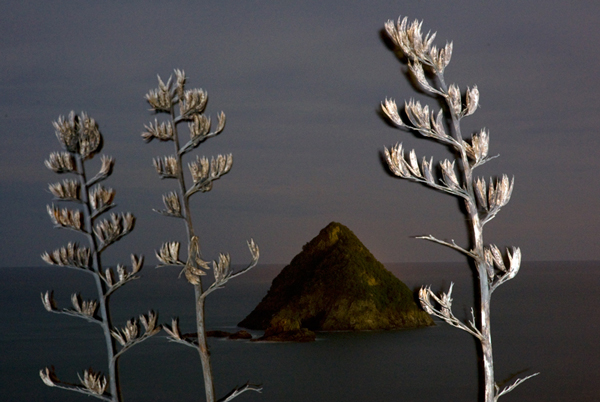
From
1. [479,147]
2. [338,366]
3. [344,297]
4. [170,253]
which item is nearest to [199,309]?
[170,253]

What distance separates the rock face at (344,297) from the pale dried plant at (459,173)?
31834 mm

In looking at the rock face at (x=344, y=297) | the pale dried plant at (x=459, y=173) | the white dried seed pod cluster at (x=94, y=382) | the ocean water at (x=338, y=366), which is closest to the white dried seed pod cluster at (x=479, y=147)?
the pale dried plant at (x=459, y=173)

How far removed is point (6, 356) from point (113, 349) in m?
49.3

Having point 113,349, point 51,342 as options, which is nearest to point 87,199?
point 113,349

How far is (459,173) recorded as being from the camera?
9.30 m

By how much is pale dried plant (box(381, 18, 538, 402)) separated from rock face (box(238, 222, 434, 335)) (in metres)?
31.8

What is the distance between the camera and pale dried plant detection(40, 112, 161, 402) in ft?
34.1

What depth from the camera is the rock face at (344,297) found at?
42.7m

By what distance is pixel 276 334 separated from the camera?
127ft

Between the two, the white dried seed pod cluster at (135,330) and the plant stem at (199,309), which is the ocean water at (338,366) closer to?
the plant stem at (199,309)

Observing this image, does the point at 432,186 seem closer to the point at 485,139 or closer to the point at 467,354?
the point at 485,139

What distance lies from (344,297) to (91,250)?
33.7m

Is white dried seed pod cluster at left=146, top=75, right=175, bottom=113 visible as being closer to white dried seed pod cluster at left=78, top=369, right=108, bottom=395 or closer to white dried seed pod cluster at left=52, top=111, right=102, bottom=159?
white dried seed pod cluster at left=52, top=111, right=102, bottom=159

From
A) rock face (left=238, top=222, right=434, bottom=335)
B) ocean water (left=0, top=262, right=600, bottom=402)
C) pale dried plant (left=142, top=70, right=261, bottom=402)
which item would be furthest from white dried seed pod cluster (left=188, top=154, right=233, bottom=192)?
rock face (left=238, top=222, right=434, bottom=335)
